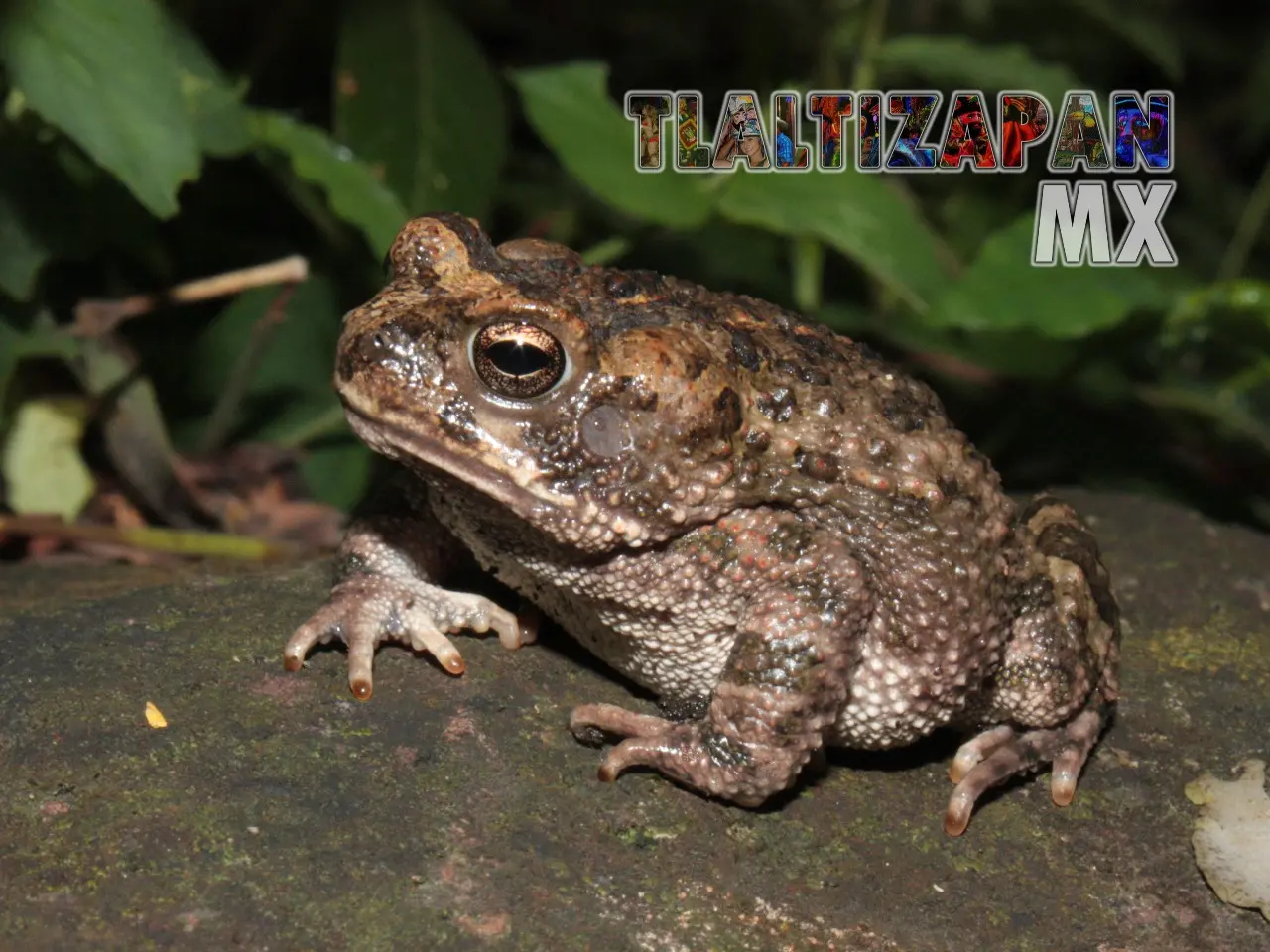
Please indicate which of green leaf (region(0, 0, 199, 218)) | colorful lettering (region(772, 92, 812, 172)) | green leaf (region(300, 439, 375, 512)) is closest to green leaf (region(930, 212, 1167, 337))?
colorful lettering (region(772, 92, 812, 172))

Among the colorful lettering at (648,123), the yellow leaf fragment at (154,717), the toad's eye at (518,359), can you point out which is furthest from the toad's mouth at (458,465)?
the colorful lettering at (648,123)

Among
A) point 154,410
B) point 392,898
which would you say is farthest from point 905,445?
point 154,410

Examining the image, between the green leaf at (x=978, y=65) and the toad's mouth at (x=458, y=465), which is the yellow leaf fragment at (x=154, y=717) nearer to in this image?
the toad's mouth at (x=458, y=465)

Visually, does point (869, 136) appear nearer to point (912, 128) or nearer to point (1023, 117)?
point (912, 128)

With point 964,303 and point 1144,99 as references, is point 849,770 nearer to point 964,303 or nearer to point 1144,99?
point 964,303

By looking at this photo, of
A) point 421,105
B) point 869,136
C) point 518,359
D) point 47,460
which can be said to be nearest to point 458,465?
point 518,359

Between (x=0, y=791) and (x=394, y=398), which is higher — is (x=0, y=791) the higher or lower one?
the lower one

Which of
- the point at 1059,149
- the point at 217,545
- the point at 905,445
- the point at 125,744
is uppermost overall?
the point at 1059,149

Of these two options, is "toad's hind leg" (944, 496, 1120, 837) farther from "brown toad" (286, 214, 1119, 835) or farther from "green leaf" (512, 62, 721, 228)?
"green leaf" (512, 62, 721, 228)
